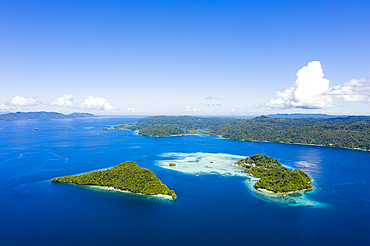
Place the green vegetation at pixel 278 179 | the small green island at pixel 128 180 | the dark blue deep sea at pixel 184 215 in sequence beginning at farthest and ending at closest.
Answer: the green vegetation at pixel 278 179 < the small green island at pixel 128 180 < the dark blue deep sea at pixel 184 215

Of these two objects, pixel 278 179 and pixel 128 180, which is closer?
pixel 128 180

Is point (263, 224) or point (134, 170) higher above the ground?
point (134, 170)

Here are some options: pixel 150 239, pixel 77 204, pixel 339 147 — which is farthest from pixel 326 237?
pixel 339 147

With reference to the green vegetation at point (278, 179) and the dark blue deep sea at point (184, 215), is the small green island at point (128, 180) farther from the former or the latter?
the green vegetation at point (278, 179)

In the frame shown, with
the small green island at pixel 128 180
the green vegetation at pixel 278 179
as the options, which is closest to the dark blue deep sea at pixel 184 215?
the small green island at pixel 128 180

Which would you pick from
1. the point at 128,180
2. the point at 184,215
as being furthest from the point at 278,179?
the point at 128,180

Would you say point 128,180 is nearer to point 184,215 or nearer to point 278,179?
point 184,215

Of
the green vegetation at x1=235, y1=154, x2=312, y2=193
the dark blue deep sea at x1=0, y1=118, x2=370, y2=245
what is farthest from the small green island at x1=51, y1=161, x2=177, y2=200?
the green vegetation at x1=235, y1=154, x2=312, y2=193

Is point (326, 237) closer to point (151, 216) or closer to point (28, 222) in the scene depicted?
point (151, 216)

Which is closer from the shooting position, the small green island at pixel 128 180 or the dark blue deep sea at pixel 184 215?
the dark blue deep sea at pixel 184 215
